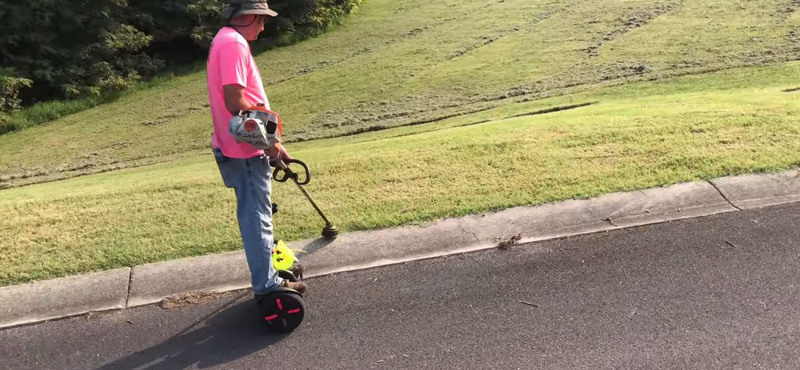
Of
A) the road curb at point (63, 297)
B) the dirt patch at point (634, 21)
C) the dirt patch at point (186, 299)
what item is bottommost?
the dirt patch at point (634, 21)

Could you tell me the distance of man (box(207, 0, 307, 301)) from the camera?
3482 millimetres

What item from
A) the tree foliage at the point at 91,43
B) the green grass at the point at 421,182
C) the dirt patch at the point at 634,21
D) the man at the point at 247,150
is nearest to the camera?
the man at the point at 247,150

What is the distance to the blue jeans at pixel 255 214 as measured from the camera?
12.2 feet

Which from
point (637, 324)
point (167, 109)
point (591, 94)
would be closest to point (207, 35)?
point (167, 109)

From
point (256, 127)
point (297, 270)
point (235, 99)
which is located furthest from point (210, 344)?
point (235, 99)

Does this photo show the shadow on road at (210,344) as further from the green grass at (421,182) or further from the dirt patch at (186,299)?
the green grass at (421,182)

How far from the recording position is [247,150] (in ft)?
12.1

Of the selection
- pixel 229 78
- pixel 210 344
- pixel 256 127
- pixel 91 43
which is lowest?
pixel 210 344

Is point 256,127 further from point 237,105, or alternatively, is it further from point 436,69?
point 436,69

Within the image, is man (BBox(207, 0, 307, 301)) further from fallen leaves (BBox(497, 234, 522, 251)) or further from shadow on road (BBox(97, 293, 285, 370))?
fallen leaves (BBox(497, 234, 522, 251))

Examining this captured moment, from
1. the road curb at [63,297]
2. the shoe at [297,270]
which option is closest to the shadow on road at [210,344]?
the shoe at [297,270]

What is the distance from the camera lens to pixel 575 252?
14.1ft

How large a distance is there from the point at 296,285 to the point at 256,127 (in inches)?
42.0

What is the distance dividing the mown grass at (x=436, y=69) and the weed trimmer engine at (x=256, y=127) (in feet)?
22.8
